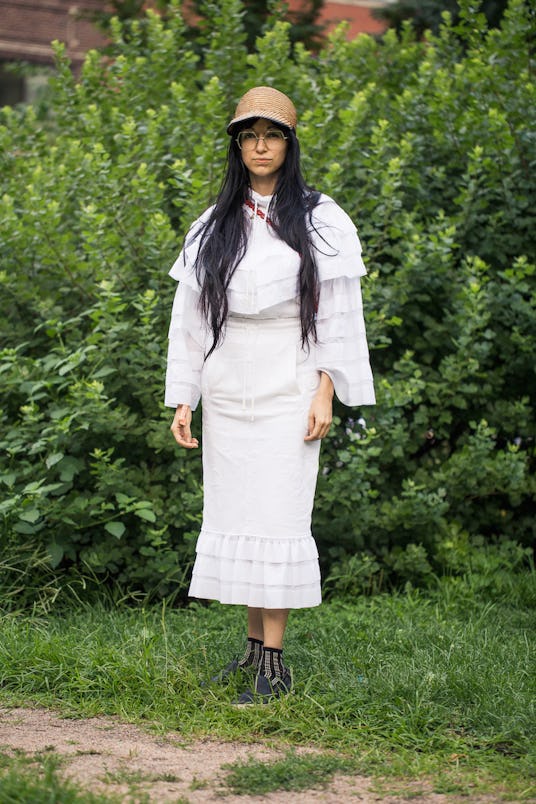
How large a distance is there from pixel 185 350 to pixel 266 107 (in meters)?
0.89

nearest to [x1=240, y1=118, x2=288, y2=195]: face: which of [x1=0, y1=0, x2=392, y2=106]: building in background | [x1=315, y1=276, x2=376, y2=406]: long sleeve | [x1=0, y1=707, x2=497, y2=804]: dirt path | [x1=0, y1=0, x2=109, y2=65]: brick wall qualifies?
[x1=315, y1=276, x2=376, y2=406]: long sleeve

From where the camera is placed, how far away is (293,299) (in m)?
3.97

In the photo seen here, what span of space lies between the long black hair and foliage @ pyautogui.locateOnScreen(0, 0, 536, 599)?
4.51 feet

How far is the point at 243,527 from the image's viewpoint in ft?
13.1

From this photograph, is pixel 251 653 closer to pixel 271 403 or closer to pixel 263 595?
pixel 263 595

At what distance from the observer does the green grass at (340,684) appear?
3539 mm

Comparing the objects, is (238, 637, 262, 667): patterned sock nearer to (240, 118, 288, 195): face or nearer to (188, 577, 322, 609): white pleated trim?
(188, 577, 322, 609): white pleated trim

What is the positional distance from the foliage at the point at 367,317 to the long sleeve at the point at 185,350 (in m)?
1.16

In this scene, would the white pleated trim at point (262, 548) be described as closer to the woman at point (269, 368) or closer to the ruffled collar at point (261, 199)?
the woman at point (269, 368)

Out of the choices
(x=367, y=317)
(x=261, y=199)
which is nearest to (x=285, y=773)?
(x=261, y=199)

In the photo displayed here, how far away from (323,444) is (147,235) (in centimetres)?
136

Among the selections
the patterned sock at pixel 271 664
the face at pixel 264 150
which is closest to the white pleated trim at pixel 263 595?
the patterned sock at pixel 271 664

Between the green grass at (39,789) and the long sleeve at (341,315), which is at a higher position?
the long sleeve at (341,315)

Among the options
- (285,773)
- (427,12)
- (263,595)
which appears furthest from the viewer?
(427,12)
